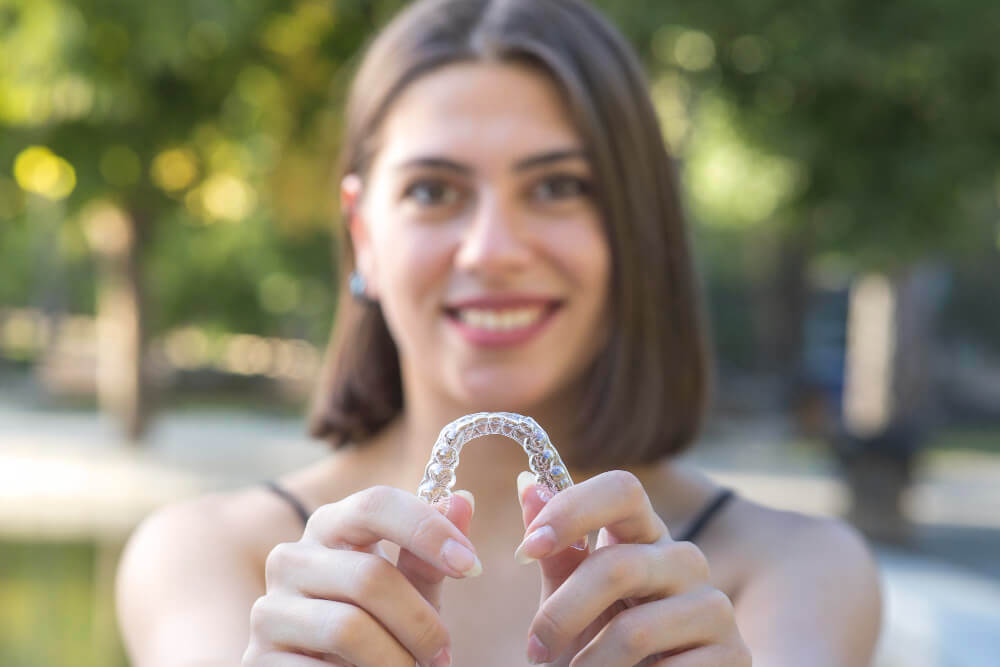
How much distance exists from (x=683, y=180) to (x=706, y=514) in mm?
4858

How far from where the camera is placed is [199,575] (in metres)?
1.66

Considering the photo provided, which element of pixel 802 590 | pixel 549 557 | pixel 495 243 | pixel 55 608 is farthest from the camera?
pixel 55 608

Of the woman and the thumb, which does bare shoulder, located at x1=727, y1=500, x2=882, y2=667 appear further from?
the thumb

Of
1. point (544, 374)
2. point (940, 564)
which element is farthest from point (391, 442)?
point (940, 564)

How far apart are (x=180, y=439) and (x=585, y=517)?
13.9m

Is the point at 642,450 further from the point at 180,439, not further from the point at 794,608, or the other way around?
the point at 180,439

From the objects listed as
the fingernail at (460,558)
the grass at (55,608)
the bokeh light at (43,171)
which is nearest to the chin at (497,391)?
the fingernail at (460,558)

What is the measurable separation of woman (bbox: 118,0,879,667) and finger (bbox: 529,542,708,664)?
351 mm

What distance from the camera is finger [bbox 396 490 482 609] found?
984mm

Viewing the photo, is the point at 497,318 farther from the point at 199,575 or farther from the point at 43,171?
the point at 43,171

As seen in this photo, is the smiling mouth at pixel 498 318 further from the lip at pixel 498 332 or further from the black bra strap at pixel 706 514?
the black bra strap at pixel 706 514

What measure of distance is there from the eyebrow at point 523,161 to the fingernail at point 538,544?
27.1 inches

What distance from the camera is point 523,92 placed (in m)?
1.57

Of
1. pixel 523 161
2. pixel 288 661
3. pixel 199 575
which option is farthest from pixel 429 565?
pixel 199 575
